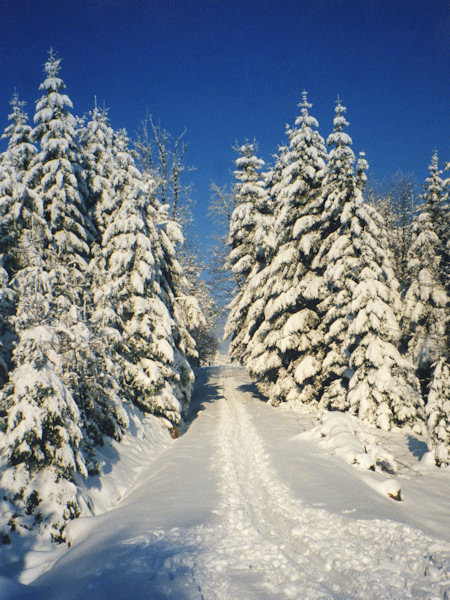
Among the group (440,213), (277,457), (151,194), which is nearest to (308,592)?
(277,457)

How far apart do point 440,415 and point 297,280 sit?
1046 centimetres

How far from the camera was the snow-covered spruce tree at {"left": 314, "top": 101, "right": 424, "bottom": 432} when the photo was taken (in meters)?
14.1

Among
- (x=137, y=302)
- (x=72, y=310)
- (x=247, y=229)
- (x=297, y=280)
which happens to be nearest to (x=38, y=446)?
(x=72, y=310)

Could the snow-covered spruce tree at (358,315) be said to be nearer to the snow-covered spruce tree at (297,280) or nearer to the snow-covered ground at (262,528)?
the snow-covered spruce tree at (297,280)

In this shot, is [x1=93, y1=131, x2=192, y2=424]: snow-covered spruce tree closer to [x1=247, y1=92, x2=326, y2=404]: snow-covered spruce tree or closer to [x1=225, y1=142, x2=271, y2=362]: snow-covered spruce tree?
[x1=247, y1=92, x2=326, y2=404]: snow-covered spruce tree

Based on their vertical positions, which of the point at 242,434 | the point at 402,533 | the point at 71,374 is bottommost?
the point at 242,434

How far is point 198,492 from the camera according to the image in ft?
26.1

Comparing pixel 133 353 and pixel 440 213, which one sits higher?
pixel 440 213

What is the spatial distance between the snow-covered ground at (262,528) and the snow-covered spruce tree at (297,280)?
644 centimetres

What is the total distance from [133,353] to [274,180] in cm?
1759

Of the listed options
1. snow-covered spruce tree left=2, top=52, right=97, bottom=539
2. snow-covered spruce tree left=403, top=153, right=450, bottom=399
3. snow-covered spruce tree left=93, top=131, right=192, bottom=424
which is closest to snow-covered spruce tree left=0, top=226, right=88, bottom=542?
snow-covered spruce tree left=2, top=52, right=97, bottom=539

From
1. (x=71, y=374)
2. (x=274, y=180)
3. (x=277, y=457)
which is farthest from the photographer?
(x=274, y=180)

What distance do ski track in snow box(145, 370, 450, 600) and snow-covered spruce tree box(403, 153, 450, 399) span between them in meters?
12.0

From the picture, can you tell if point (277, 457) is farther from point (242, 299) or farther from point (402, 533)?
point (242, 299)
